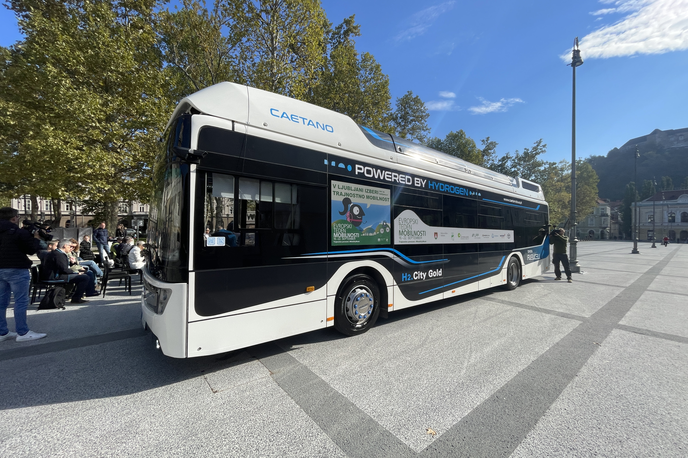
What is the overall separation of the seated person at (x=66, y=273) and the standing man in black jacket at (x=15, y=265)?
2349 mm

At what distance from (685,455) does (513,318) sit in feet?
11.8

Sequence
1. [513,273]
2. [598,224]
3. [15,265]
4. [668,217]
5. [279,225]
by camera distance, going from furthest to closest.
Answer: [598,224] < [668,217] < [513,273] < [15,265] < [279,225]

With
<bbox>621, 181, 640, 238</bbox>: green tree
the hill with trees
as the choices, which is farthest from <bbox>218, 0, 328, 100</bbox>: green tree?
the hill with trees

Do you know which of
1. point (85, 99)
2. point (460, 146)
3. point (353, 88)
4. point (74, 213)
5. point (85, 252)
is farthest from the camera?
point (74, 213)

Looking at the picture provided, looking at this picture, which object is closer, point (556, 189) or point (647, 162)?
point (556, 189)

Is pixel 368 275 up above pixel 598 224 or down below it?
below

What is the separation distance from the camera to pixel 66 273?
21.7 feet

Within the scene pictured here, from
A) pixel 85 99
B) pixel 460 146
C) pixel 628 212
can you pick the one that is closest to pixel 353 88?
pixel 85 99

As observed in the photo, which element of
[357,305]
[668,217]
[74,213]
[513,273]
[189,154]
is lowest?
[513,273]

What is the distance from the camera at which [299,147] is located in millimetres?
3959

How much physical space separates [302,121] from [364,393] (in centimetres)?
355

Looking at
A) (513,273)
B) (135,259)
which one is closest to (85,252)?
(135,259)

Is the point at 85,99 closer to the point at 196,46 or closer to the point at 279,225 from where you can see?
the point at 196,46

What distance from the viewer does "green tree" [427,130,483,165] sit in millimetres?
36903
